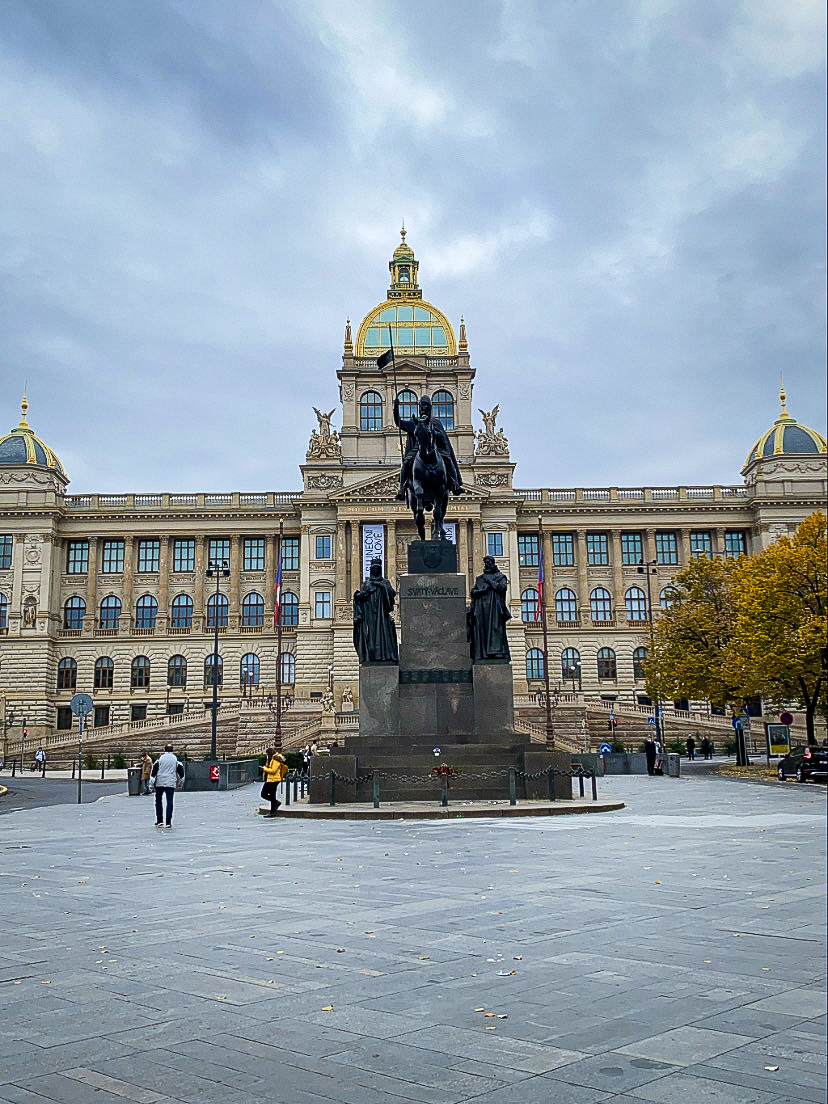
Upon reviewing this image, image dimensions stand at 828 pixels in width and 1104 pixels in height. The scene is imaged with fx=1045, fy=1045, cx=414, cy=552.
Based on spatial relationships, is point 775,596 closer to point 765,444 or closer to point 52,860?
point 52,860

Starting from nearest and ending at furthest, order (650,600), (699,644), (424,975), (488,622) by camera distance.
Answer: (424,975)
(488,622)
(699,644)
(650,600)

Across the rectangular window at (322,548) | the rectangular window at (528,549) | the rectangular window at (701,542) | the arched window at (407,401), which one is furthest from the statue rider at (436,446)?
the rectangular window at (701,542)

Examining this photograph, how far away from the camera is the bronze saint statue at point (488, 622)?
2697 cm

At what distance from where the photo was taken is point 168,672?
87625mm

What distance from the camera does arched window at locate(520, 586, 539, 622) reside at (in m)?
88.2

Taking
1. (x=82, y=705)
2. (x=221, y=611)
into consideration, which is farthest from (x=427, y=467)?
(x=221, y=611)

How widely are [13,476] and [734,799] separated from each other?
2995 inches

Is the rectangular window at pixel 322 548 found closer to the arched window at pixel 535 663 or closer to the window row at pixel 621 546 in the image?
the window row at pixel 621 546

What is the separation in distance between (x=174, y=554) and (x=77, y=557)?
829cm

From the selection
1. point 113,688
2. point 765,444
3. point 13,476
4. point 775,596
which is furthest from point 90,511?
point 775,596

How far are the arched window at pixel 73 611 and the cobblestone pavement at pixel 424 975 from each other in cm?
7629

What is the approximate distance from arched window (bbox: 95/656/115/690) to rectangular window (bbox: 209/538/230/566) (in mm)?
12300

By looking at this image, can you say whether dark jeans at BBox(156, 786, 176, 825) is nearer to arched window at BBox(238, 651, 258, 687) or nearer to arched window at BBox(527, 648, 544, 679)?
arched window at BBox(238, 651, 258, 687)

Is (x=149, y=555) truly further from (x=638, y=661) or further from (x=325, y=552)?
(x=638, y=661)
